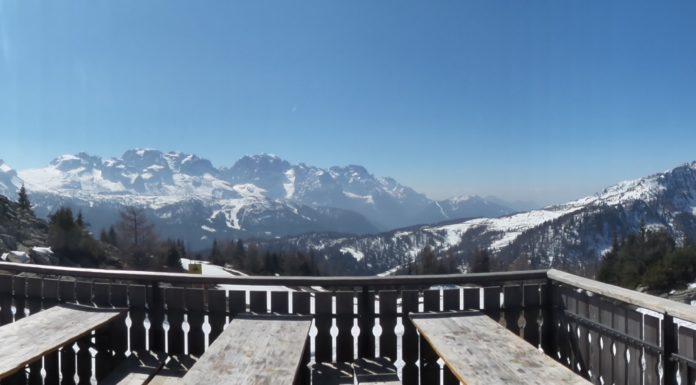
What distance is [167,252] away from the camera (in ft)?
227

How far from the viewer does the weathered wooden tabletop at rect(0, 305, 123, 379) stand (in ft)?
12.5

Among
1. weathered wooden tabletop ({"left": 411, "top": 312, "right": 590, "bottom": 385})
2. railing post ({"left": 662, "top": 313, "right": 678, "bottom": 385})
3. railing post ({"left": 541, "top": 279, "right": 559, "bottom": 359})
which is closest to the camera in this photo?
weathered wooden tabletop ({"left": 411, "top": 312, "right": 590, "bottom": 385})

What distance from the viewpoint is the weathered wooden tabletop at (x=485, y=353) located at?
11.0 ft

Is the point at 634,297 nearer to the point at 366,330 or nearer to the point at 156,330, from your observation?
the point at 366,330

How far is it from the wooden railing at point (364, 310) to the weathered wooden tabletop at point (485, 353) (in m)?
0.37

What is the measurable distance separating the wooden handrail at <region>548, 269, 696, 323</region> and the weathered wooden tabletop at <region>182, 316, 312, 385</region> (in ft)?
9.09

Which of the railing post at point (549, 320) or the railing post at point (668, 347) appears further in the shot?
the railing post at point (549, 320)

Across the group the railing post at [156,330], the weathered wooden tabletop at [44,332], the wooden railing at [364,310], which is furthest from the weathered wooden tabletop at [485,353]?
the weathered wooden tabletop at [44,332]

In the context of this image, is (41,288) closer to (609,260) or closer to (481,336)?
(481,336)

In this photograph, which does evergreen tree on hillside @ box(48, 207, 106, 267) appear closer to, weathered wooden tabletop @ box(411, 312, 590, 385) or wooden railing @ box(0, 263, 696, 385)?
wooden railing @ box(0, 263, 696, 385)

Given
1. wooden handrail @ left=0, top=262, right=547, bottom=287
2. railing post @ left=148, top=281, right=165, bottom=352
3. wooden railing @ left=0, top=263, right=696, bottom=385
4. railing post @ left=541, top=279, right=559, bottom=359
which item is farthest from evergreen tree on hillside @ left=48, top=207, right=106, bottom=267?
railing post @ left=541, top=279, right=559, bottom=359

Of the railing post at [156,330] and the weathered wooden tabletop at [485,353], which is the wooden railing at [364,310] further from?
the weathered wooden tabletop at [485,353]

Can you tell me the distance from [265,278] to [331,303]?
0.73 meters

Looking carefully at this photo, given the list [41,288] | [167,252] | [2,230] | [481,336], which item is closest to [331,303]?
[481,336]
